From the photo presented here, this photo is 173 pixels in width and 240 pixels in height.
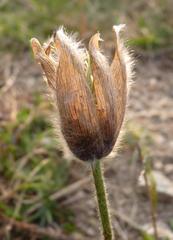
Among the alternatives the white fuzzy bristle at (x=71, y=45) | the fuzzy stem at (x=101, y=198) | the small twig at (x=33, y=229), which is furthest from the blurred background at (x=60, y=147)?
the white fuzzy bristle at (x=71, y=45)

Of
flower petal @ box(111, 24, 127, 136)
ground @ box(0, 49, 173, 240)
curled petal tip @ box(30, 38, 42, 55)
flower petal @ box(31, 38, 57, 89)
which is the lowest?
ground @ box(0, 49, 173, 240)

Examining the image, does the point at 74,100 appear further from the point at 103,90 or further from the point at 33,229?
the point at 33,229

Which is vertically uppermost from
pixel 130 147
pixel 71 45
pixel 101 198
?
pixel 71 45

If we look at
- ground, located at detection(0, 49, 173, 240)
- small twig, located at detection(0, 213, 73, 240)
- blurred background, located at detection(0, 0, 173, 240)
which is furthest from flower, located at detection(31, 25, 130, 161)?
small twig, located at detection(0, 213, 73, 240)

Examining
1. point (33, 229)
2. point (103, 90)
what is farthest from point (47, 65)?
point (33, 229)

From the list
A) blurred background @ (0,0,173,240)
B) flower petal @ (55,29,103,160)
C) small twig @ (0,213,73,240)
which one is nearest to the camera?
flower petal @ (55,29,103,160)

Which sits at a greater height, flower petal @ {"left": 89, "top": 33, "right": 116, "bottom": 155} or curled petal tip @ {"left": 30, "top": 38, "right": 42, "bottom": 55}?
curled petal tip @ {"left": 30, "top": 38, "right": 42, "bottom": 55}

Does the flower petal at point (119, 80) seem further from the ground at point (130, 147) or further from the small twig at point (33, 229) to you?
the small twig at point (33, 229)

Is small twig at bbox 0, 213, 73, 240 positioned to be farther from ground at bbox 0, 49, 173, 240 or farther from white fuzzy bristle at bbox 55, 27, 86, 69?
white fuzzy bristle at bbox 55, 27, 86, 69
